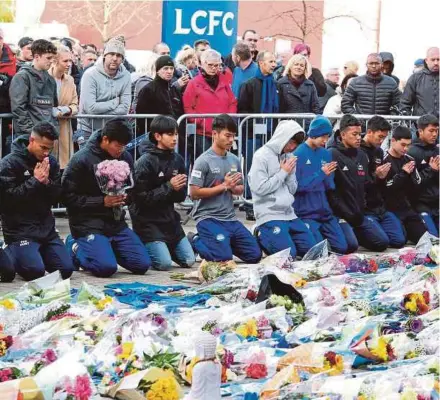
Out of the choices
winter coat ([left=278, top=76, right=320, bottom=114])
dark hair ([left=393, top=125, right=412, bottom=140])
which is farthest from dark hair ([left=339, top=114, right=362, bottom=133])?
winter coat ([left=278, top=76, right=320, bottom=114])

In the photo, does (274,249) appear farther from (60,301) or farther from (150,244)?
(60,301)

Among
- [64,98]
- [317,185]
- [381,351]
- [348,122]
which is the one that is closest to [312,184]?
[317,185]

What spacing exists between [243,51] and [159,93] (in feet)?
5.76

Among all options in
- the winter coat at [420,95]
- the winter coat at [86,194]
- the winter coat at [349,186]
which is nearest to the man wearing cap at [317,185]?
the winter coat at [349,186]

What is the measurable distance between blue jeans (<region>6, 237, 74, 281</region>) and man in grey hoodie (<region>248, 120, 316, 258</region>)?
229 cm

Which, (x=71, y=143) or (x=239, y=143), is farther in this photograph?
(x=239, y=143)

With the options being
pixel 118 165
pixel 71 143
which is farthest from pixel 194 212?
pixel 71 143

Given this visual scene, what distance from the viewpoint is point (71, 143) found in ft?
45.1

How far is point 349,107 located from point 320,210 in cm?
300

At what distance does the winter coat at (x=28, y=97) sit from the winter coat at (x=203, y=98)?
2217 millimetres

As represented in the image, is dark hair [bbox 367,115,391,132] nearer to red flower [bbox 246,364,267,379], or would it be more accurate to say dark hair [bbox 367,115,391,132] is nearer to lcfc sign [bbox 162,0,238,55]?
lcfc sign [bbox 162,0,238,55]

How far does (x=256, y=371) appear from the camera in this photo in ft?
23.1

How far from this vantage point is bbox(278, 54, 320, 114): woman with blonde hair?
600 inches

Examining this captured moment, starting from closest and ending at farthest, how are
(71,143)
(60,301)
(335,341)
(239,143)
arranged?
(335,341), (60,301), (71,143), (239,143)
